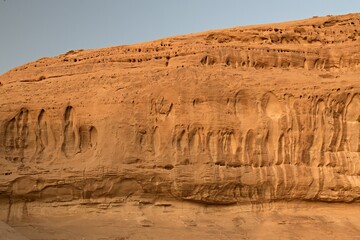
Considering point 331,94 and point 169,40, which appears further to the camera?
point 169,40

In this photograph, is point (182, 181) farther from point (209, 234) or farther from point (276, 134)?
point (276, 134)

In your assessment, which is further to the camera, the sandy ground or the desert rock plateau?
the desert rock plateau

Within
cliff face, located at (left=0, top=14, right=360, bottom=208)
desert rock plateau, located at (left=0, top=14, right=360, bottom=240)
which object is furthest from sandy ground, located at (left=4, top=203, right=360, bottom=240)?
cliff face, located at (left=0, top=14, right=360, bottom=208)

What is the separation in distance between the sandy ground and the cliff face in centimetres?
30

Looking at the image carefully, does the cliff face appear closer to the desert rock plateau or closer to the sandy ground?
the desert rock plateau

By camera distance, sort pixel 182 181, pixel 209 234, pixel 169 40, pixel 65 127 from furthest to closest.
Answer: pixel 169 40
pixel 65 127
pixel 182 181
pixel 209 234

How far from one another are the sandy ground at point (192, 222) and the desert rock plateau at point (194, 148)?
3cm

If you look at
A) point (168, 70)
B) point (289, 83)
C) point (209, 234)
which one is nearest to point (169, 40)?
point (168, 70)

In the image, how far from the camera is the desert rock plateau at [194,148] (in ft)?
42.8

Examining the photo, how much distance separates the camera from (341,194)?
13.3 meters

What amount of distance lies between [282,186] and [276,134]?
4.67ft

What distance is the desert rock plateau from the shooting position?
42.8ft

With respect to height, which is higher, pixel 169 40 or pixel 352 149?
pixel 169 40

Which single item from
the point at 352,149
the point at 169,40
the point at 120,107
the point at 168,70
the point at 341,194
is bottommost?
the point at 341,194
